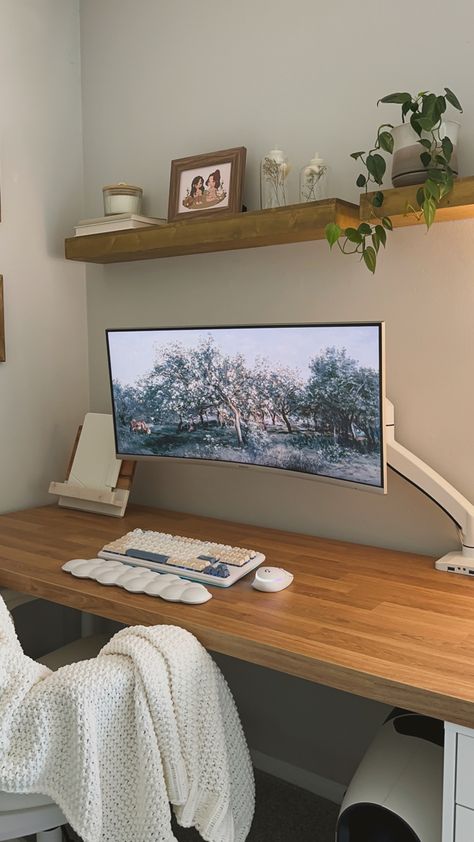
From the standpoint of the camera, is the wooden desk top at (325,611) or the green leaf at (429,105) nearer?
the wooden desk top at (325,611)

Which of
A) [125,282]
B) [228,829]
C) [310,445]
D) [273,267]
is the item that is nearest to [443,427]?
[310,445]

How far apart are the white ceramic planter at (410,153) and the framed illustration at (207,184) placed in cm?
49

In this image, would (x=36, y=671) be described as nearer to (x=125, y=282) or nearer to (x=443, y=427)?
(x=443, y=427)

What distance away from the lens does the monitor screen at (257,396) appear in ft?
5.29

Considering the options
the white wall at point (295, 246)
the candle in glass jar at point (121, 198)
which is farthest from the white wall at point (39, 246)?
the candle in glass jar at point (121, 198)

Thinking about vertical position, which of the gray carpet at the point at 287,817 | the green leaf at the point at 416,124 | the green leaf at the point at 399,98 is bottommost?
the gray carpet at the point at 287,817

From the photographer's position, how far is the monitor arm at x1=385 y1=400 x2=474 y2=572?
5.40 feet

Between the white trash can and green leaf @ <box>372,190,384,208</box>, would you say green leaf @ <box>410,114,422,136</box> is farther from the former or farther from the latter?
the white trash can

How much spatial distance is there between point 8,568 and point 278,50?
1.49 meters

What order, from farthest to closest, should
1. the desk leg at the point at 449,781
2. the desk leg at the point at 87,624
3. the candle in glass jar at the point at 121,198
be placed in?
the desk leg at the point at 87,624 < the candle in glass jar at the point at 121,198 < the desk leg at the point at 449,781

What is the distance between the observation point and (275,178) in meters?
1.88

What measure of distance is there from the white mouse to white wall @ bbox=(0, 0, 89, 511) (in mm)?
1072

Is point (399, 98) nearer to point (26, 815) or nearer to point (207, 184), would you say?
point (207, 184)

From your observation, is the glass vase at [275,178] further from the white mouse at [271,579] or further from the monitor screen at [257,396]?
the white mouse at [271,579]
